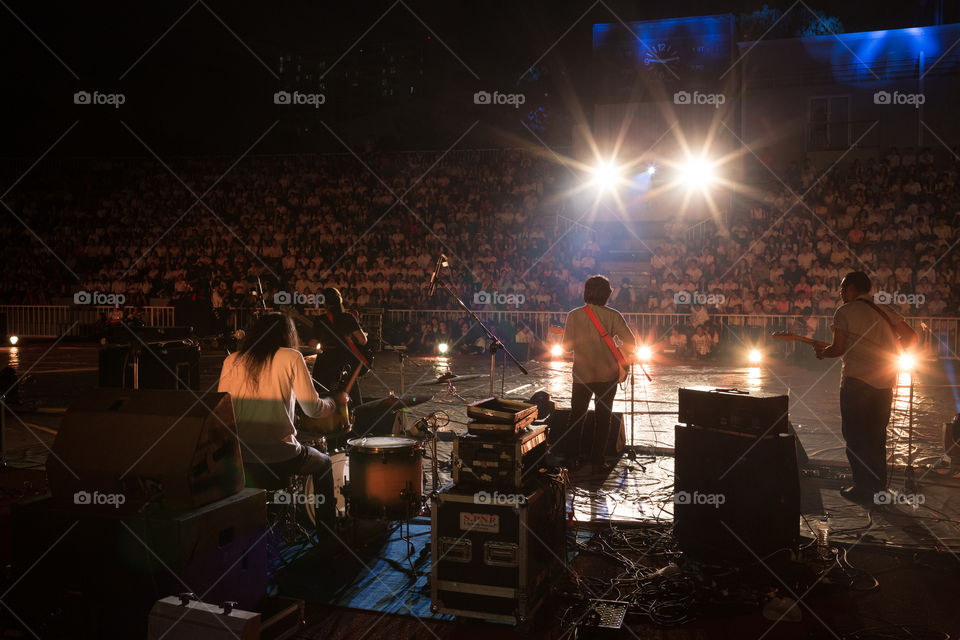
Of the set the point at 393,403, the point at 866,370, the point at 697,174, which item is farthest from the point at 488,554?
the point at 697,174

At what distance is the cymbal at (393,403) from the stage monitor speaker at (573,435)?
143 cm

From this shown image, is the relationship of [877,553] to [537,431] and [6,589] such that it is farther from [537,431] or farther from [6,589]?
[6,589]

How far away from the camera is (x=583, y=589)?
408 cm

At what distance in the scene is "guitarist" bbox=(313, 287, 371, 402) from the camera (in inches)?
256

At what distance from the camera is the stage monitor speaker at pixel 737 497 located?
14.6 feet

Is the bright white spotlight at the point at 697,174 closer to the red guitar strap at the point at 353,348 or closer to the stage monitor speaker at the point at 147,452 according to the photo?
the red guitar strap at the point at 353,348

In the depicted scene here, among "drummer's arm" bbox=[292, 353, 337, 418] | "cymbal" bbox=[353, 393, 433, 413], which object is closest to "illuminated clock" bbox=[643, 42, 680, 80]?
"cymbal" bbox=[353, 393, 433, 413]

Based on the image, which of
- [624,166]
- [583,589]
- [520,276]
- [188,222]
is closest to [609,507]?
[583,589]

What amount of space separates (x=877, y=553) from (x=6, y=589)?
482 cm

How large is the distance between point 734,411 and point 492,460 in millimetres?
1768

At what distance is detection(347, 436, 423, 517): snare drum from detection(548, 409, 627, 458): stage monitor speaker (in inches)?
88.6

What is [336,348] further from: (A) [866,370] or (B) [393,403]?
(A) [866,370]

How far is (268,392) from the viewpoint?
4328 mm

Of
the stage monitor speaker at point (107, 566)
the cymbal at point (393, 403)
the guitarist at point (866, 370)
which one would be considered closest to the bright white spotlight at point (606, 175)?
the guitarist at point (866, 370)
